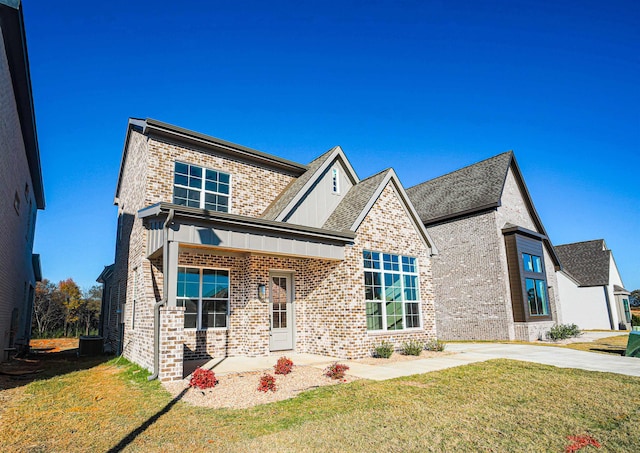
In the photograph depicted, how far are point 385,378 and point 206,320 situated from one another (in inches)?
225

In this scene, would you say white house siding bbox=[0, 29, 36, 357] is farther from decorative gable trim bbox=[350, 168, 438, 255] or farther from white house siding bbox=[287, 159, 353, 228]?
decorative gable trim bbox=[350, 168, 438, 255]

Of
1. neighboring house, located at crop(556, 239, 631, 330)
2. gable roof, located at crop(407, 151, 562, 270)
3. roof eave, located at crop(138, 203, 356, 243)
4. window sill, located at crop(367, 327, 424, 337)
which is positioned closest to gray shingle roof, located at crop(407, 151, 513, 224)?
gable roof, located at crop(407, 151, 562, 270)

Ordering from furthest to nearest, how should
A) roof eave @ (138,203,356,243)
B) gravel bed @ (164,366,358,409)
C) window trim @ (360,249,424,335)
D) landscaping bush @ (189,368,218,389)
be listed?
window trim @ (360,249,424,335) → roof eave @ (138,203,356,243) → landscaping bush @ (189,368,218,389) → gravel bed @ (164,366,358,409)

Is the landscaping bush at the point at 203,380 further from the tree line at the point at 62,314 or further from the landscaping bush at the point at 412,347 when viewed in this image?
the tree line at the point at 62,314

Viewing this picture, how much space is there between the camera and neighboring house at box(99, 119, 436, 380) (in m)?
10.8

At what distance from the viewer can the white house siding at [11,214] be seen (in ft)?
34.1

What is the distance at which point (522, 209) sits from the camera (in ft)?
71.7

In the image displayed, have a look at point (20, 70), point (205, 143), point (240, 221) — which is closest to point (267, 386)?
point (240, 221)

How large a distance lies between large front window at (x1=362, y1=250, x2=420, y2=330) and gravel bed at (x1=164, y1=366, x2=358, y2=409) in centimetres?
373

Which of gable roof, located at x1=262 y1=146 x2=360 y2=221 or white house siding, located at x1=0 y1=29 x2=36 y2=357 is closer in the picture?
white house siding, located at x1=0 y1=29 x2=36 y2=357

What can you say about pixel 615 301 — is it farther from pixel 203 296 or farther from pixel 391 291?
pixel 203 296

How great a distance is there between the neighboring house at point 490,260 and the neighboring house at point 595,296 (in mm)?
9045

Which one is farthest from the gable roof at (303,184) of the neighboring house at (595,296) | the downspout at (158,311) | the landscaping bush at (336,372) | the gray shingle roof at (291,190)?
the neighboring house at (595,296)

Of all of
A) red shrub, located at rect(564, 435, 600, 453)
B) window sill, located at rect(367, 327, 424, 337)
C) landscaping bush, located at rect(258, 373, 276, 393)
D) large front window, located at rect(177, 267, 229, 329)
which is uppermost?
large front window, located at rect(177, 267, 229, 329)
